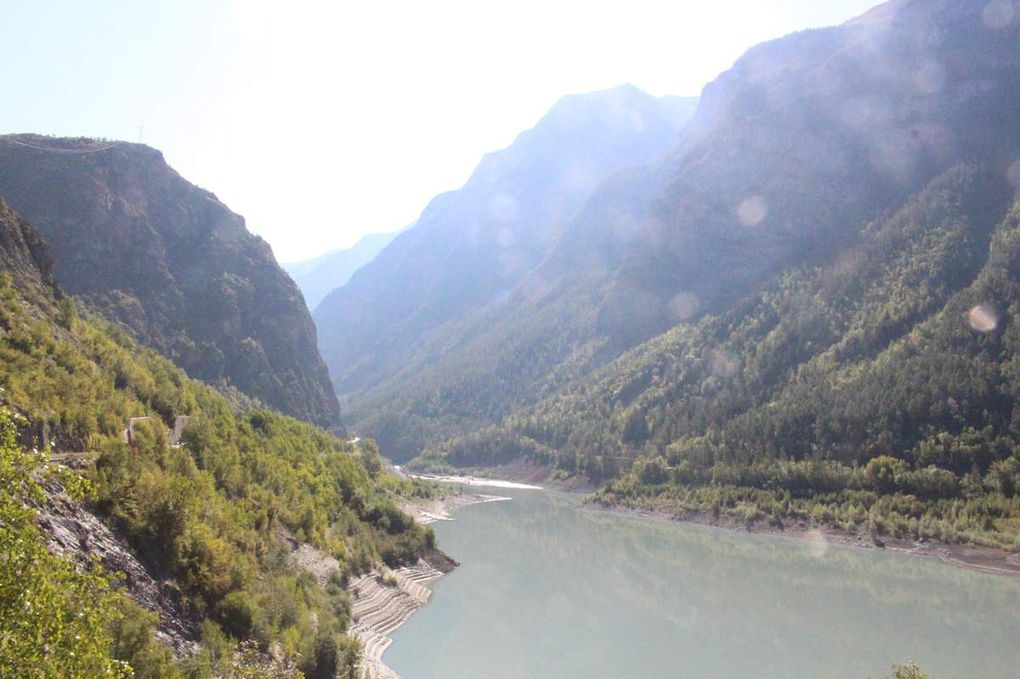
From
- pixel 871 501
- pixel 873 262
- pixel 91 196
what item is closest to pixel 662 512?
pixel 871 501

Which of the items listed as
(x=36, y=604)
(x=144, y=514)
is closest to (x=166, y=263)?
(x=144, y=514)

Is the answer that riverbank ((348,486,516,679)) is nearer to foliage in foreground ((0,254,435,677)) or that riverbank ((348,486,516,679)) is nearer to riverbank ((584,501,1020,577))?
foliage in foreground ((0,254,435,677))

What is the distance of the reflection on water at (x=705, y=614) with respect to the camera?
100 feet

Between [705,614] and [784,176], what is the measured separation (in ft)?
407

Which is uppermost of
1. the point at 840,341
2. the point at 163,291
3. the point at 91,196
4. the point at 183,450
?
the point at 91,196

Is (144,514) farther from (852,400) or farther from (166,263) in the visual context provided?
(166,263)

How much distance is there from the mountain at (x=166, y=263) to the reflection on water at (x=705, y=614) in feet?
160

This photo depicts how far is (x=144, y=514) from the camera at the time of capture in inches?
752

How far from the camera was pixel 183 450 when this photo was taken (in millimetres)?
26203

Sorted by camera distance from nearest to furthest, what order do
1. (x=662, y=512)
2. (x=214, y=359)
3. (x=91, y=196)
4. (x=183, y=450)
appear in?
(x=183, y=450) < (x=662, y=512) < (x=91, y=196) < (x=214, y=359)

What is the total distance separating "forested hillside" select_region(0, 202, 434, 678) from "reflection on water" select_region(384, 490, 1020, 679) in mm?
7627

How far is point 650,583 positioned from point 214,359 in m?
66.9

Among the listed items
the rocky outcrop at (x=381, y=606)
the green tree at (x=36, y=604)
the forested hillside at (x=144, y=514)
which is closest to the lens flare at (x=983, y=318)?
the rocky outcrop at (x=381, y=606)

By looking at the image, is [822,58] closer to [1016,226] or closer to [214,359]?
[1016,226]
